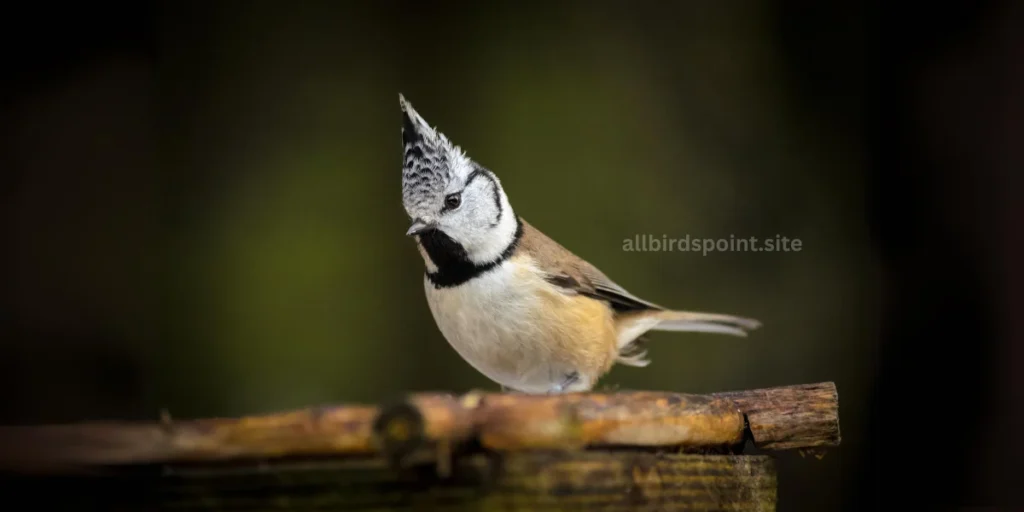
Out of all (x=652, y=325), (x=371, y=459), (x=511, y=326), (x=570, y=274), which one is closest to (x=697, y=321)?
(x=652, y=325)

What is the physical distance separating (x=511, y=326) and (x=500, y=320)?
24mm

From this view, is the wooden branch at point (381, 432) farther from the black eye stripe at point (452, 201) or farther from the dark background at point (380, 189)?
the dark background at point (380, 189)

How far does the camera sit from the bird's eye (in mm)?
1536

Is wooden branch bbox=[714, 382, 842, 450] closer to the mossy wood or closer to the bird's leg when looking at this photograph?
the mossy wood

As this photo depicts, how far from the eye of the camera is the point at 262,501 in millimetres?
839

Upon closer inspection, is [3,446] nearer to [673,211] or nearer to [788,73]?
[673,211]

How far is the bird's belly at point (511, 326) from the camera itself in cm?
159

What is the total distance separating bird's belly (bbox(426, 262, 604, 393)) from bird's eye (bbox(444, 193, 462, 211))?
146 millimetres

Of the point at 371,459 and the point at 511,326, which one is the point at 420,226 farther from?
the point at 371,459

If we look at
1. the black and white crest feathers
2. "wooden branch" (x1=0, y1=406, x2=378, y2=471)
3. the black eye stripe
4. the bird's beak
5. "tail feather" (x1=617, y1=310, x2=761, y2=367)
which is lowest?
"wooden branch" (x1=0, y1=406, x2=378, y2=471)

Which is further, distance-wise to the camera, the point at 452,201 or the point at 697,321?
the point at 697,321

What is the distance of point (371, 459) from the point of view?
833mm

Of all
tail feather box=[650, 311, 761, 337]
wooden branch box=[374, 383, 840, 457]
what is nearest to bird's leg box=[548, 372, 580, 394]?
tail feather box=[650, 311, 761, 337]

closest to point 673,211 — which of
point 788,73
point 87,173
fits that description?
point 788,73
